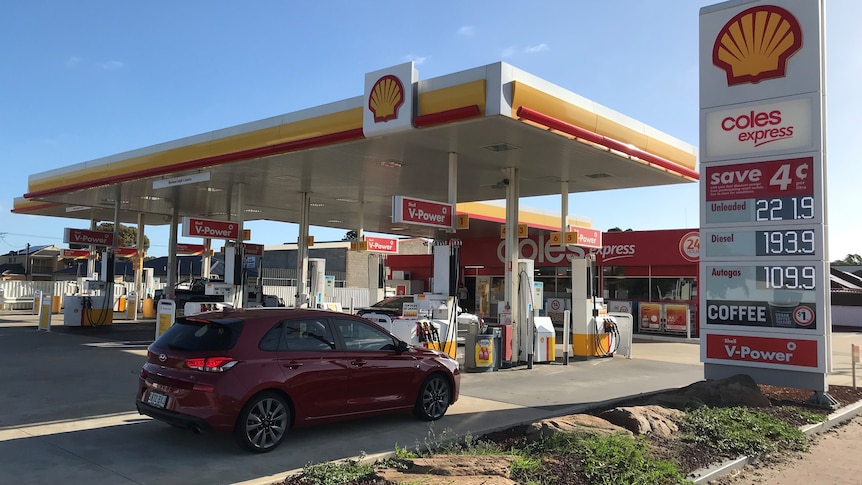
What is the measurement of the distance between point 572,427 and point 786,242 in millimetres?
5401

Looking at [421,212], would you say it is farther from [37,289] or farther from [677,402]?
[37,289]

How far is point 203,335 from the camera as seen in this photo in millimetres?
6469

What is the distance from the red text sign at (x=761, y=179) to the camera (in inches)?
382

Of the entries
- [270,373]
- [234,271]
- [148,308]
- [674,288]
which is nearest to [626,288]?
[674,288]

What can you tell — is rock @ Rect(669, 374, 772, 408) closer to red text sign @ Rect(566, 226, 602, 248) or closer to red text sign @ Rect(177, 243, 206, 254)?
red text sign @ Rect(566, 226, 602, 248)

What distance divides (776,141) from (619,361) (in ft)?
24.1

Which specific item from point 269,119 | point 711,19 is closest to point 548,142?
point 711,19

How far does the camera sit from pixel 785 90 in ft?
32.8

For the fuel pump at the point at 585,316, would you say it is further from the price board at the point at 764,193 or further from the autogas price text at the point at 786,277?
the autogas price text at the point at 786,277

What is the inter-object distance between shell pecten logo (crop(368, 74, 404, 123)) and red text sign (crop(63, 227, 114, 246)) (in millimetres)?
Answer: 14570

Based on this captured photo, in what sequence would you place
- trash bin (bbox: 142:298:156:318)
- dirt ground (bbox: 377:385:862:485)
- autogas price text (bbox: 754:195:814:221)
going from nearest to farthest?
dirt ground (bbox: 377:385:862:485)
autogas price text (bbox: 754:195:814:221)
trash bin (bbox: 142:298:156:318)

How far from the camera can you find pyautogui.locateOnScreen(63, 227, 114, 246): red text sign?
69.5 feet

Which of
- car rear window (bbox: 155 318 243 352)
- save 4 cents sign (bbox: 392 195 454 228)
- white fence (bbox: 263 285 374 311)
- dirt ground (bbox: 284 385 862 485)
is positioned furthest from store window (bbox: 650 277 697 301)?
car rear window (bbox: 155 318 243 352)

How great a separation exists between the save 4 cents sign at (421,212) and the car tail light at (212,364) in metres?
5.56
